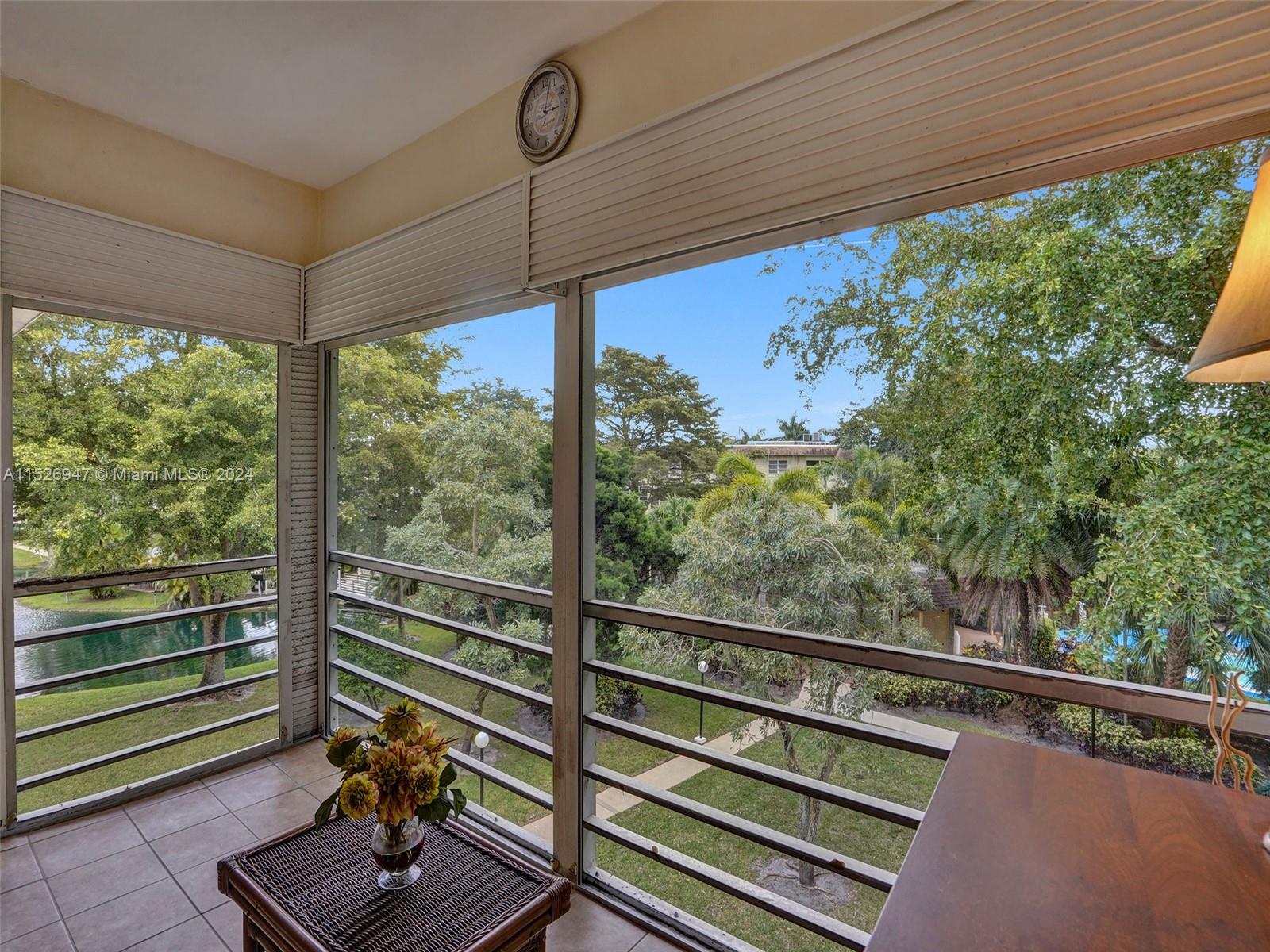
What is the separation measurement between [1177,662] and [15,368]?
362 centimetres

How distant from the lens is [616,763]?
2045mm

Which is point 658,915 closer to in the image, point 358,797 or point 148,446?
point 358,797

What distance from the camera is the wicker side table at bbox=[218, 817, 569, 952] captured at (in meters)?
1.25

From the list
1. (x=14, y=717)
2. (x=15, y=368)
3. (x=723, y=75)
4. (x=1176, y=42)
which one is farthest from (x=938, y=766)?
(x=15, y=368)

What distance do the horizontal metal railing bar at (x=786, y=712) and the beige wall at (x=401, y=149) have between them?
5.53 ft

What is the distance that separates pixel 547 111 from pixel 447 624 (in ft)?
6.86

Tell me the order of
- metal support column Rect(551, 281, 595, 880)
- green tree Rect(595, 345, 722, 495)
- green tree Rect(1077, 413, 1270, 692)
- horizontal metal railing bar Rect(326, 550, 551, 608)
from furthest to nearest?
horizontal metal railing bar Rect(326, 550, 551, 608) < metal support column Rect(551, 281, 595, 880) < green tree Rect(595, 345, 722, 495) < green tree Rect(1077, 413, 1270, 692)

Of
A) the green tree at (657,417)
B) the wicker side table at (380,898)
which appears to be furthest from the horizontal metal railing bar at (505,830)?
the green tree at (657,417)

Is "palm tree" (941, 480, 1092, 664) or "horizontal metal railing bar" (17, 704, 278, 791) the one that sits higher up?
"palm tree" (941, 480, 1092, 664)

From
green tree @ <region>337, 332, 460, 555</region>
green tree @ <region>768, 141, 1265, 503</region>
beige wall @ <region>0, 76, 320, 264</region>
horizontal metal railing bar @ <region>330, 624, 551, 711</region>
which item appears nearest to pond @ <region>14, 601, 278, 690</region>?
horizontal metal railing bar @ <region>330, 624, 551, 711</region>

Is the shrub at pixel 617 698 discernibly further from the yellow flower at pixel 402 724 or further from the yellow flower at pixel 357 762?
the yellow flower at pixel 357 762

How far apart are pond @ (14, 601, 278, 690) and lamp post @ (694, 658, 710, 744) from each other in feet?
7.58

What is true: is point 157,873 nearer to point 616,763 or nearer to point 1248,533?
point 616,763

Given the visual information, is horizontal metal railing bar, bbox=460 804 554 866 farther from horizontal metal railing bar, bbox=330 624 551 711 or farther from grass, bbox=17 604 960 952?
horizontal metal railing bar, bbox=330 624 551 711
